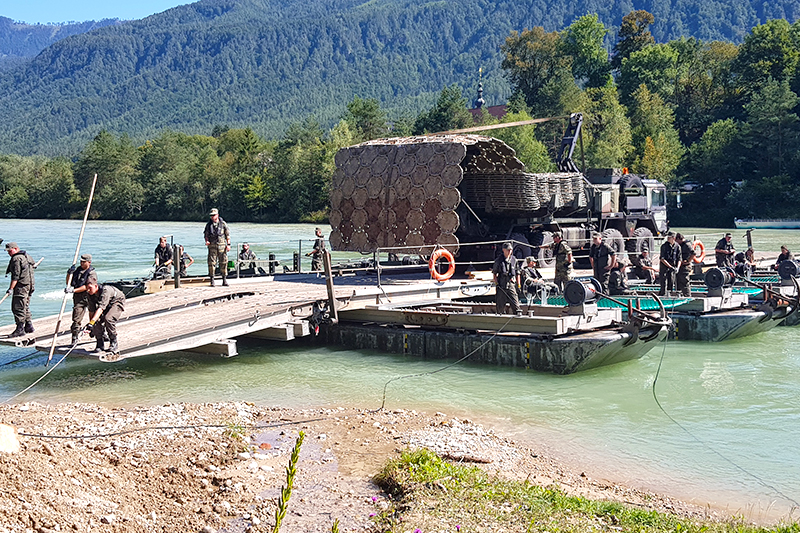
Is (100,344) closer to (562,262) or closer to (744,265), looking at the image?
(562,262)

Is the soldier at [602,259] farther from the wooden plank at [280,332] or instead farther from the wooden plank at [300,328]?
the wooden plank at [280,332]

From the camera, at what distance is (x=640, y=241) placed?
26.7 metres

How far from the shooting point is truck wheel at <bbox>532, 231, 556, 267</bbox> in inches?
924

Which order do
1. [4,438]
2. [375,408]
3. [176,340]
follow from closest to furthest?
1. [4,438]
2. [375,408]
3. [176,340]

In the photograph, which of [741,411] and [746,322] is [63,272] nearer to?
[746,322]

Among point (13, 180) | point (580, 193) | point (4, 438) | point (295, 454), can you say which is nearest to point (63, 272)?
point (580, 193)

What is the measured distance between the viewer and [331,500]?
8586 millimetres

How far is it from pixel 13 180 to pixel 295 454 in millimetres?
118719

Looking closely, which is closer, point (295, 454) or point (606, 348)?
point (295, 454)

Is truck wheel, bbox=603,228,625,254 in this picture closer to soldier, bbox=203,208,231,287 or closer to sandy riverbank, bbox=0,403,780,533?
soldier, bbox=203,208,231,287

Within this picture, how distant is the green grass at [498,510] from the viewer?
7.61m

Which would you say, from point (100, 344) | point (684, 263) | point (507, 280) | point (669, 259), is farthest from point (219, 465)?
point (684, 263)

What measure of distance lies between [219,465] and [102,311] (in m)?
4.76

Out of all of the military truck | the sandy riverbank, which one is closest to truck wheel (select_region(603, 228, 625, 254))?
the military truck
